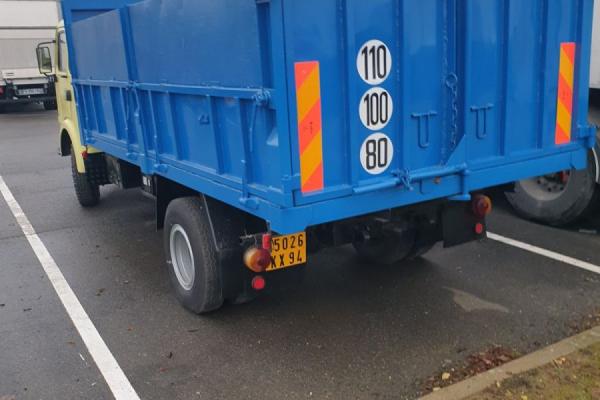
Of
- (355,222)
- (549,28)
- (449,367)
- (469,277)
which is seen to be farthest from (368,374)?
(549,28)

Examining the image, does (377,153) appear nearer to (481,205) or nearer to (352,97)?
(352,97)

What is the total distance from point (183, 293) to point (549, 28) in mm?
3271

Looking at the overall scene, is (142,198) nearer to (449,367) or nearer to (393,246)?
(393,246)

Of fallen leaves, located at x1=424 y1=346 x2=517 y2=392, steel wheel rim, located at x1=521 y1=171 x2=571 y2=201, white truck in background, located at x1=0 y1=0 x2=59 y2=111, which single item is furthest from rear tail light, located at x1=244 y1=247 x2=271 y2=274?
white truck in background, located at x1=0 y1=0 x2=59 y2=111

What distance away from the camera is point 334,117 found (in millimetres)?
3322

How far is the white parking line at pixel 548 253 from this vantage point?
529 centimetres

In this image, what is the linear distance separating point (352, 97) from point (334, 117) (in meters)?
0.15

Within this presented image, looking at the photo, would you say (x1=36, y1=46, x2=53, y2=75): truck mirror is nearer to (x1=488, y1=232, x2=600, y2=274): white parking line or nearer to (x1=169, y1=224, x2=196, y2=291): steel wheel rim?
(x1=169, y1=224, x2=196, y2=291): steel wheel rim

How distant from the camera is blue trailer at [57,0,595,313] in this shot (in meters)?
3.22

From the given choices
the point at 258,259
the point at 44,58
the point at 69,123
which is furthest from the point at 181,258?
the point at 44,58

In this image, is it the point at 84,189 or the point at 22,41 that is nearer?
the point at 84,189

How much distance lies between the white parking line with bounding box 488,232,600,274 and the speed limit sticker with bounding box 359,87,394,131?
111 inches

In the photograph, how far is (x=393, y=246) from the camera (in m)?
5.07

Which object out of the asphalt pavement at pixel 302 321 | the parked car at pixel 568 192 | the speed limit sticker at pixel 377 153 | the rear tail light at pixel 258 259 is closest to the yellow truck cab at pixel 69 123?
the asphalt pavement at pixel 302 321
